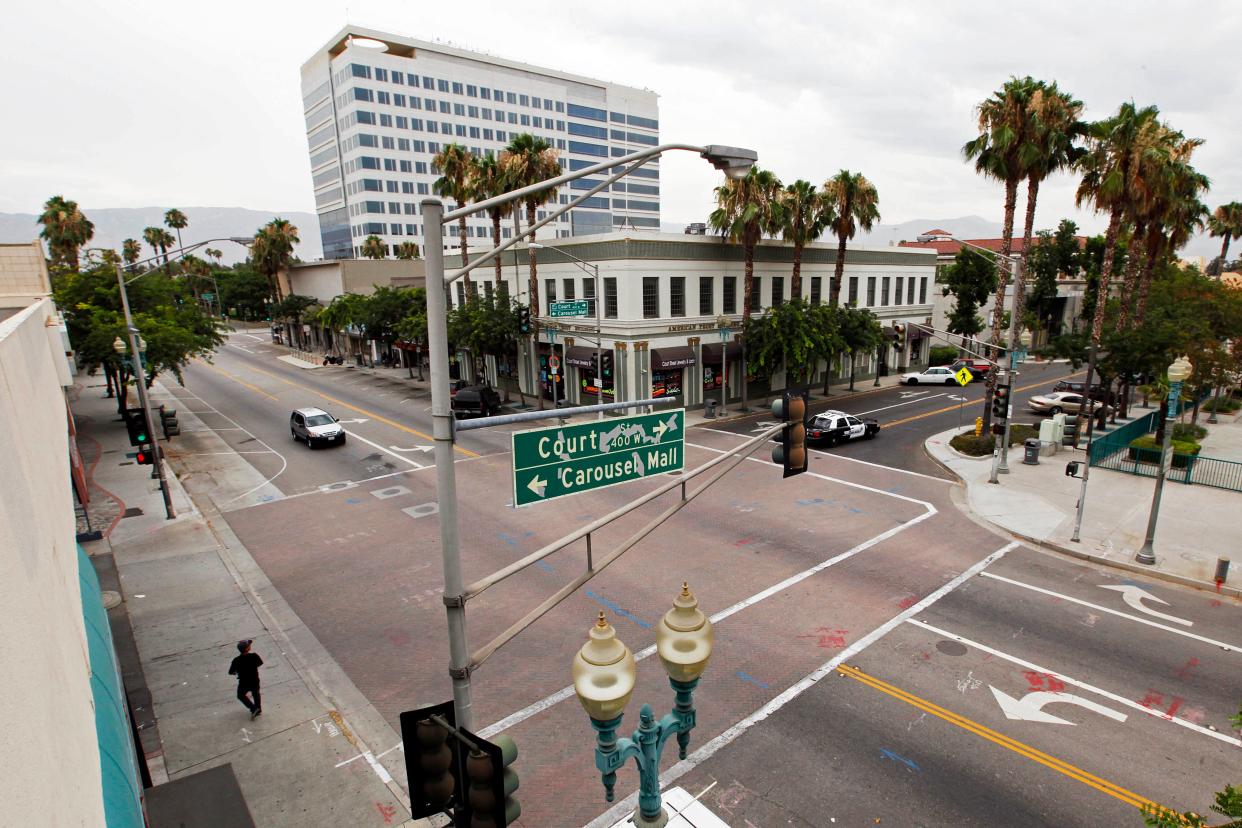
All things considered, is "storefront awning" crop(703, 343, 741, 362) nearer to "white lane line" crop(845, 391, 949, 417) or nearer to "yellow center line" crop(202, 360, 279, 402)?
"white lane line" crop(845, 391, 949, 417)

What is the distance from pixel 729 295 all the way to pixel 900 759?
29.7 m

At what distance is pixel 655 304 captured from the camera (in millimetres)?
33406

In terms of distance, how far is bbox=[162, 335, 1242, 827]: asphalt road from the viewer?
29.7 ft

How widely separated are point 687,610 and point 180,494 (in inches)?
934

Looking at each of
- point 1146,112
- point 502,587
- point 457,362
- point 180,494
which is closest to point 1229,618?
point 502,587

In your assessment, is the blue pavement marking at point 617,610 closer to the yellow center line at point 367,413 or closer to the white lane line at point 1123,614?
the white lane line at point 1123,614

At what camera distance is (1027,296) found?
6481cm

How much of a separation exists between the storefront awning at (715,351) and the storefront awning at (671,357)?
120 cm

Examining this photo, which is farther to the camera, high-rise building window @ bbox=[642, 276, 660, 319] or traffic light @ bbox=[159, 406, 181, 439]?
high-rise building window @ bbox=[642, 276, 660, 319]

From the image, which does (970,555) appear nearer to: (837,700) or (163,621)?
Result: (837,700)

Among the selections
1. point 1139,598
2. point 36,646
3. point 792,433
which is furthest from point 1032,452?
point 36,646

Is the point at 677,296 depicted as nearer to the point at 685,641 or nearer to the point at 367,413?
the point at 367,413

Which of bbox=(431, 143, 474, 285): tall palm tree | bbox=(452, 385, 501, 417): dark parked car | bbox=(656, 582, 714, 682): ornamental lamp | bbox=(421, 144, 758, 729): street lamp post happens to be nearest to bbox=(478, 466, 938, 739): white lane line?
bbox=(421, 144, 758, 729): street lamp post

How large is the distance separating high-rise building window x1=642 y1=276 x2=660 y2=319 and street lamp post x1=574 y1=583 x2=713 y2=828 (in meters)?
28.3
